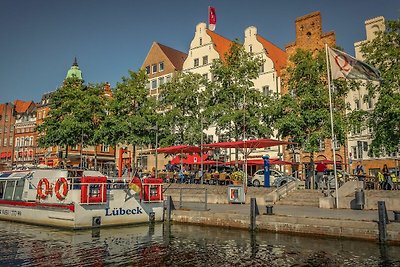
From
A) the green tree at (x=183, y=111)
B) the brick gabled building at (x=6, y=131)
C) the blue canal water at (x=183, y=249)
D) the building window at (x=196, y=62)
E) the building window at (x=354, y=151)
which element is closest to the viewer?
the blue canal water at (x=183, y=249)

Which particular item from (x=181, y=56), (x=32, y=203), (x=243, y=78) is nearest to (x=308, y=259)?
(x=32, y=203)

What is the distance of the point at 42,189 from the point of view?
2134 centimetres

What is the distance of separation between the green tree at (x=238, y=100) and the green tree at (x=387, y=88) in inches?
380

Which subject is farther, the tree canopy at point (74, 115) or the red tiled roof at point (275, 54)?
the red tiled roof at point (275, 54)

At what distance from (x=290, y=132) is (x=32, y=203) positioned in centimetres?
1988

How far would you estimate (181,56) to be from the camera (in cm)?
6359

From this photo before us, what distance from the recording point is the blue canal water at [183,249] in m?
12.3

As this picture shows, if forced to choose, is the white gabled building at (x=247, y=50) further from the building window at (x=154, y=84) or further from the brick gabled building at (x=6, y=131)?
the brick gabled building at (x=6, y=131)

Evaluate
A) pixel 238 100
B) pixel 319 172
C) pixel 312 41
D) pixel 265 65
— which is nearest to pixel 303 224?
pixel 319 172

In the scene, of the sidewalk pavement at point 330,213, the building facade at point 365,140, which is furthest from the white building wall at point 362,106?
the sidewalk pavement at point 330,213

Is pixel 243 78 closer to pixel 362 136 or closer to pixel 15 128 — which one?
pixel 362 136

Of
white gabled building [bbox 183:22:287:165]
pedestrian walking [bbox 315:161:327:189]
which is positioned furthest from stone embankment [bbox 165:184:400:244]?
white gabled building [bbox 183:22:287:165]

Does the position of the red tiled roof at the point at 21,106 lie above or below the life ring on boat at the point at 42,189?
above

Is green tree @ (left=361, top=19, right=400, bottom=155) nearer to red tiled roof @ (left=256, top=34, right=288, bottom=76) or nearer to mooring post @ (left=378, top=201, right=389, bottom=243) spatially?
mooring post @ (left=378, top=201, right=389, bottom=243)
